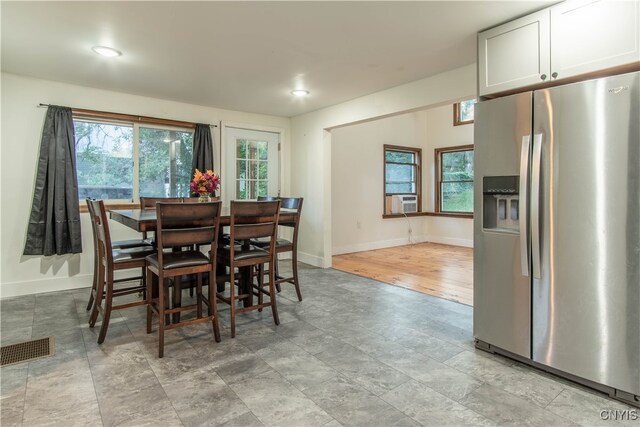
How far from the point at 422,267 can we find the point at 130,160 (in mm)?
4267

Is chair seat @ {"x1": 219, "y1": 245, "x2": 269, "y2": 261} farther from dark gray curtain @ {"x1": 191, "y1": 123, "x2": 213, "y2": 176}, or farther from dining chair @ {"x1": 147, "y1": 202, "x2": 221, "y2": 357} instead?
dark gray curtain @ {"x1": 191, "y1": 123, "x2": 213, "y2": 176}

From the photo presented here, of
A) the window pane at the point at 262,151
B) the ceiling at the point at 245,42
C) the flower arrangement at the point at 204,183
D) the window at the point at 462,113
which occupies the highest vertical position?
the window at the point at 462,113

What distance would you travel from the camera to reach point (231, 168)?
513 centimetres

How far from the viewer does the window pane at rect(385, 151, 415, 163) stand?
7041 mm

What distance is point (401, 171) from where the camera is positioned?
24.1ft

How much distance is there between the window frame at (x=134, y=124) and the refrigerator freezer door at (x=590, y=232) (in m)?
4.17

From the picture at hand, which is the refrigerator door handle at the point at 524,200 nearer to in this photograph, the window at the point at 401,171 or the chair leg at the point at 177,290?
the chair leg at the point at 177,290

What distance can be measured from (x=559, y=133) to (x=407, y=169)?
5.52 meters

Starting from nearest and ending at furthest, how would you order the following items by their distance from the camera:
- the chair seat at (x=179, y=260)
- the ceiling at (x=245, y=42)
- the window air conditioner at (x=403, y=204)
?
the ceiling at (x=245, y=42) < the chair seat at (x=179, y=260) < the window air conditioner at (x=403, y=204)

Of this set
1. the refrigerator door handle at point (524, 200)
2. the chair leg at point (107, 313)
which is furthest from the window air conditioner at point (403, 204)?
the chair leg at point (107, 313)

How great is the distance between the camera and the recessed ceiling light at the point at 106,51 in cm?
291

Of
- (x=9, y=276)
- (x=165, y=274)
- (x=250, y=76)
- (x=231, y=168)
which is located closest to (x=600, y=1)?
(x=250, y=76)

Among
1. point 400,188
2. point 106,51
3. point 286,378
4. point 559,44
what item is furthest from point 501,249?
point 400,188

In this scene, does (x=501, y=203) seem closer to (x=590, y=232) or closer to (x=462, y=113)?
(x=590, y=232)
